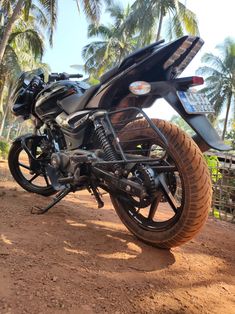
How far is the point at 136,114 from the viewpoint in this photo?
113 inches

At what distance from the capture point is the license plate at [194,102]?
2.37m

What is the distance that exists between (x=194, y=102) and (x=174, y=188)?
68 cm

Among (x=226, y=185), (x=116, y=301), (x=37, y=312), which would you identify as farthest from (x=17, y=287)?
(x=226, y=185)

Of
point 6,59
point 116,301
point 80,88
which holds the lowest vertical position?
point 116,301

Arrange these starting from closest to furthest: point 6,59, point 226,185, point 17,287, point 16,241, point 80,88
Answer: point 17,287, point 16,241, point 80,88, point 226,185, point 6,59

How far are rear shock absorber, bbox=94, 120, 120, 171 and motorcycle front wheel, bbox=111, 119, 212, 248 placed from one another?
6.4 inches

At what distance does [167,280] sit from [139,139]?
1.08 m

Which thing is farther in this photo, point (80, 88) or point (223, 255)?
point (80, 88)

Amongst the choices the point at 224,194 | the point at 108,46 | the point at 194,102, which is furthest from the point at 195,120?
the point at 108,46

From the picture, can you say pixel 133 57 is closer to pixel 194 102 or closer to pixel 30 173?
pixel 194 102

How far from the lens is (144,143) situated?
8.83 feet

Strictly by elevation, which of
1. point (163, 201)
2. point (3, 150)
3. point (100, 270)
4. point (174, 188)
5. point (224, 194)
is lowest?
point (3, 150)

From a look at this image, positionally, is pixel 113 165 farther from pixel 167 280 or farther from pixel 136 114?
pixel 167 280

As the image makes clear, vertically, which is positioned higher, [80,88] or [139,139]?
[80,88]
